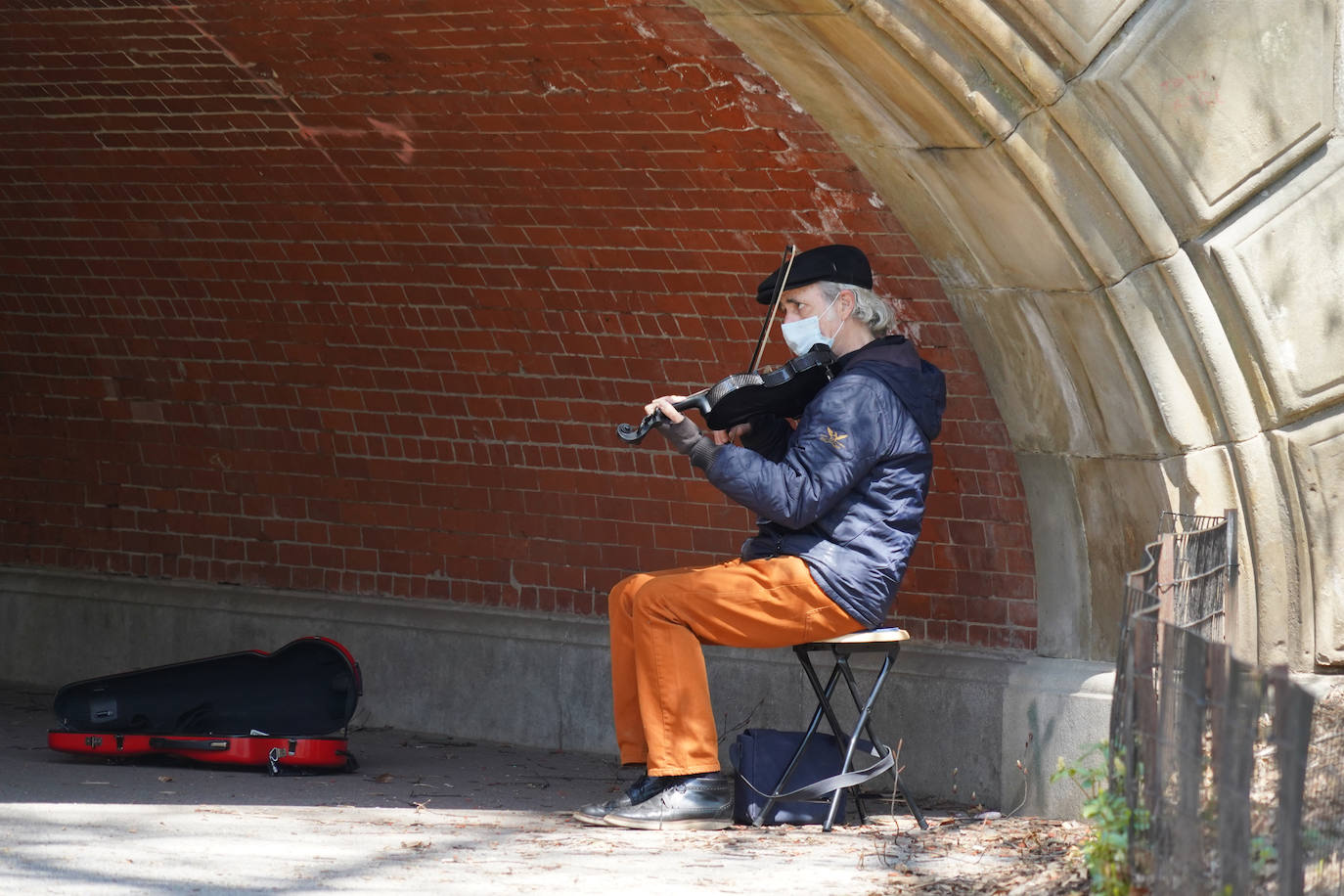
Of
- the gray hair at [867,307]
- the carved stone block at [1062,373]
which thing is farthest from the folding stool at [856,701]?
the gray hair at [867,307]

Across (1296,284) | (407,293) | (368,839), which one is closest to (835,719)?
(368,839)

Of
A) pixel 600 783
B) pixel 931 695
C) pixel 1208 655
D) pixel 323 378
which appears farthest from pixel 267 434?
pixel 1208 655

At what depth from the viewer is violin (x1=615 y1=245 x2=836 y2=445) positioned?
17.2 feet

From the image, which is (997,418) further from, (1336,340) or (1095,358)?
(1336,340)

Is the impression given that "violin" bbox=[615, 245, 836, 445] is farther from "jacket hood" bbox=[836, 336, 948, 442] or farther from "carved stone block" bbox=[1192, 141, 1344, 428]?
"carved stone block" bbox=[1192, 141, 1344, 428]

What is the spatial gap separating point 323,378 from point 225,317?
22.2 inches

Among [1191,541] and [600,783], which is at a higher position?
[1191,541]

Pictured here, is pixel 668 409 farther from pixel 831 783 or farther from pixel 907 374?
pixel 831 783

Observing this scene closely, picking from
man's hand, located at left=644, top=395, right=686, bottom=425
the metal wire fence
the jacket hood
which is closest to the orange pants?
man's hand, located at left=644, top=395, right=686, bottom=425

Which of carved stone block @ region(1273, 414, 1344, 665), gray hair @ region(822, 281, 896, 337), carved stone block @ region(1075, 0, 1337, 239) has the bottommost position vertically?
carved stone block @ region(1273, 414, 1344, 665)

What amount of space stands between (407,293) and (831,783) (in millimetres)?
3116

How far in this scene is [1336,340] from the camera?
15.8 ft

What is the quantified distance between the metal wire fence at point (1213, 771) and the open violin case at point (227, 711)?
135 inches

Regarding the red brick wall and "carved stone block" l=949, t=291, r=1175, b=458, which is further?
the red brick wall
